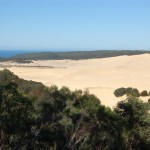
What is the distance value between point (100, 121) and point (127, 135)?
1.62 metres

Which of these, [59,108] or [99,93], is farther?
[99,93]

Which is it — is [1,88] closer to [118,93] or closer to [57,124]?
[57,124]

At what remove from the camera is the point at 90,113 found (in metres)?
15.2

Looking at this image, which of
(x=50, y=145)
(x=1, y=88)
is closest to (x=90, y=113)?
(x=50, y=145)

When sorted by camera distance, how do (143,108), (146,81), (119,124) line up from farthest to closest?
(146,81) → (143,108) → (119,124)

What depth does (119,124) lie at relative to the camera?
1597 cm

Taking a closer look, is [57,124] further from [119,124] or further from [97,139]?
[119,124]

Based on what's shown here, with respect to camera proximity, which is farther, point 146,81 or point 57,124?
point 146,81

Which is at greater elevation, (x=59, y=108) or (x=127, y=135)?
(x=59, y=108)

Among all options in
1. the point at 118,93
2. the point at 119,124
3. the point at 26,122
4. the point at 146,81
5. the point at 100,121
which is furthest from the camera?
the point at 146,81

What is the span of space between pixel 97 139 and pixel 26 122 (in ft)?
8.77

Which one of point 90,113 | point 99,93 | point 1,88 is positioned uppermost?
point 1,88

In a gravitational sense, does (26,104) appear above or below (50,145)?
above

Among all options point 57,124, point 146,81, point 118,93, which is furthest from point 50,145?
point 146,81
